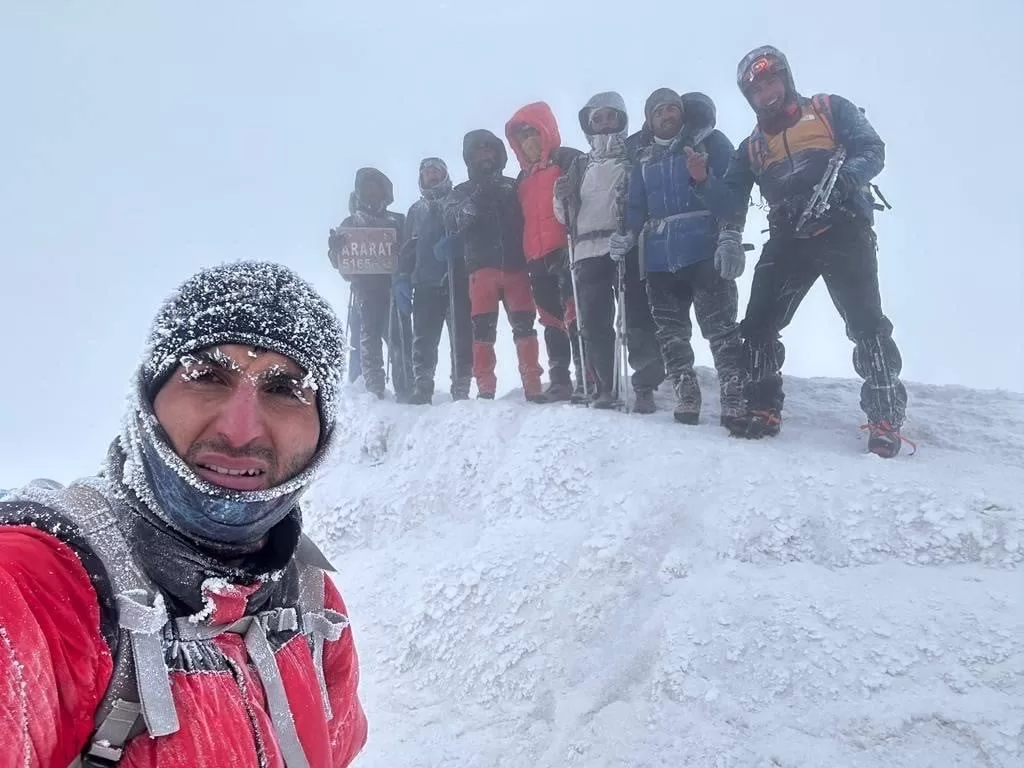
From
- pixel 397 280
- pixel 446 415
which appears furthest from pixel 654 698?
pixel 397 280

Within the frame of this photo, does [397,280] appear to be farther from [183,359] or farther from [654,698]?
[183,359]

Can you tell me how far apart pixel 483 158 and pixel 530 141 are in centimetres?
55

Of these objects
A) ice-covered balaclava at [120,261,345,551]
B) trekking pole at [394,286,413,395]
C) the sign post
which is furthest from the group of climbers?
ice-covered balaclava at [120,261,345,551]

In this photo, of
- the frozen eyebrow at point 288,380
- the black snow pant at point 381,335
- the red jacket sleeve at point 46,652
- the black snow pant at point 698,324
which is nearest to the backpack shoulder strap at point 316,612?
the frozen eyebrow at point 288,380

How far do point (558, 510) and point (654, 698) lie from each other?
157cm

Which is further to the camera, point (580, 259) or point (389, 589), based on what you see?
point (580, 259)

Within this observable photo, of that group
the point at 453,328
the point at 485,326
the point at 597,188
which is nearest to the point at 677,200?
the point at 597,188

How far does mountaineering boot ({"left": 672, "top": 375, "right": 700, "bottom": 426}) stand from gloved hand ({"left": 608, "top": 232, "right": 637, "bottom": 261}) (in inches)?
47.6

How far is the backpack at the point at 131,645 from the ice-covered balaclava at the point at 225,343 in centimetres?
11

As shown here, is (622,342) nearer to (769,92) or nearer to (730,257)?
(730,257)

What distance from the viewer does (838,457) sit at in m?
4.54

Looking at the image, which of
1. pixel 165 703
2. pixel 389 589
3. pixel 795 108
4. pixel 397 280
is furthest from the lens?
pixel 397 280

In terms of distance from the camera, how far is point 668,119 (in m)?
5.70

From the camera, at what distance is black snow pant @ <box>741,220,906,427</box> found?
488 centimetres
